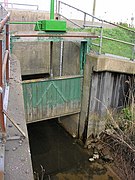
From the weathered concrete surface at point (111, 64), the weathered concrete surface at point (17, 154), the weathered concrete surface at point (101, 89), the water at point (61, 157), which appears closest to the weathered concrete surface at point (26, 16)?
the weathered concrete surface at point (101, 89)

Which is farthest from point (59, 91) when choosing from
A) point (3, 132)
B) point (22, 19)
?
point (3, 132)

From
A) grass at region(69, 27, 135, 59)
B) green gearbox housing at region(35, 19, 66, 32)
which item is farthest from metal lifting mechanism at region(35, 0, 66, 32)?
grass at region(69, 27, 135, 59)

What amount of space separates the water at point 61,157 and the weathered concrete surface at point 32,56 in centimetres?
230

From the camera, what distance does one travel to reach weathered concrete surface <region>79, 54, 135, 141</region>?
7.16 m

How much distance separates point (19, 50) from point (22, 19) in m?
2.46

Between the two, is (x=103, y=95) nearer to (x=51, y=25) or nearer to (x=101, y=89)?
(x=101, y=89)

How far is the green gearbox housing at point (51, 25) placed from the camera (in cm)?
603

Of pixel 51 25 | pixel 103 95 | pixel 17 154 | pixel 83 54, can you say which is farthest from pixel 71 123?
pixel 17 154

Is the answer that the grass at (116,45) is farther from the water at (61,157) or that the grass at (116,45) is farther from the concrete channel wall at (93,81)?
the water at (61,157)

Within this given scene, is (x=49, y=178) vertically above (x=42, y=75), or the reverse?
(x=42, y=75)

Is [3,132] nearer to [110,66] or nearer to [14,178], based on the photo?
[14,178]

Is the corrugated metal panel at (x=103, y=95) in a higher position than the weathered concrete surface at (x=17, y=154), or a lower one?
lower

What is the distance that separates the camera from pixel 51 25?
6125 millimetres

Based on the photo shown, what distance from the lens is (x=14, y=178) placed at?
1742mm
